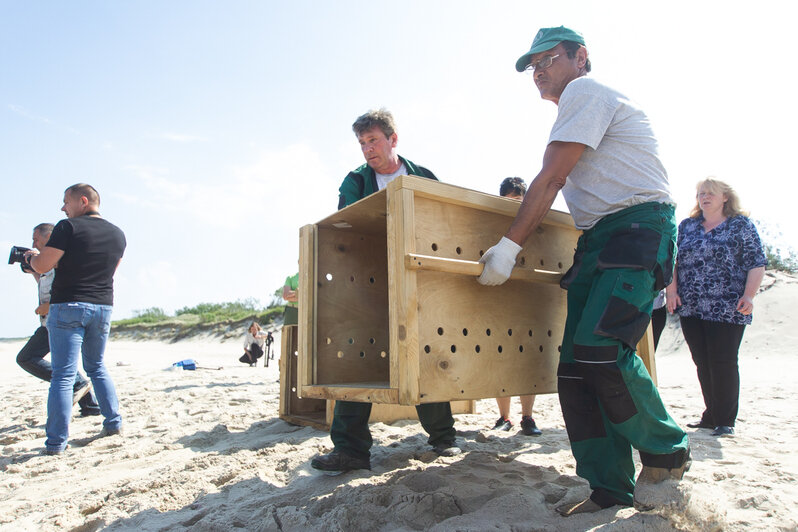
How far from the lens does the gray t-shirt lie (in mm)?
2123

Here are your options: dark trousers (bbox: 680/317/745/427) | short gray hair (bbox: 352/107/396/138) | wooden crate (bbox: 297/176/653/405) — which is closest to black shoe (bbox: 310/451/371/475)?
Answer: wooden crate (bbox: 297/176/653/405)

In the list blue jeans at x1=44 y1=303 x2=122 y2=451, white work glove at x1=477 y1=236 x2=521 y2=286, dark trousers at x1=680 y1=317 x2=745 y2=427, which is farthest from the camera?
blue jeans at x1=44 y1=303 x2=122 y2=451

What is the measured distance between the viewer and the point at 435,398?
2.08m

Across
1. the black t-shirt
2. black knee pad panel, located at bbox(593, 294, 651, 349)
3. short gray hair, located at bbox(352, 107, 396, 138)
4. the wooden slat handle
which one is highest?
short gray hair, located at bbox(352, 107, 396, 138)

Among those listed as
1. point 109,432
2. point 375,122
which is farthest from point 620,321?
point 109,432

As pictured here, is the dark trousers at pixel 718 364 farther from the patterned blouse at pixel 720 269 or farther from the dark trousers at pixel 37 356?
the dark trousers at pixel 37 356

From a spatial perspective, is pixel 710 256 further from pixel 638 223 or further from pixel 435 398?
pixel 435 398

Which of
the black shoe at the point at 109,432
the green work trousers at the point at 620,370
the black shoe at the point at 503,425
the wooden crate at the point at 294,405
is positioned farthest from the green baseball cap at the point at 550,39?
the black shoe at the point at 109,432

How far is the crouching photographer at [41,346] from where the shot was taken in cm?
468

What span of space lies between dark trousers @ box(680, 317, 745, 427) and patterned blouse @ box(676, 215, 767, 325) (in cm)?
7

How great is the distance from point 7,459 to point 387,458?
2575 mm

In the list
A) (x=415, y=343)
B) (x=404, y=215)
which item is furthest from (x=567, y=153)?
(x=415, y=343)

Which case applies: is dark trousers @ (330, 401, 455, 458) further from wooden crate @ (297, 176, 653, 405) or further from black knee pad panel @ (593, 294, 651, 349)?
black knee pad panel @ (593, 294, 651, 349)

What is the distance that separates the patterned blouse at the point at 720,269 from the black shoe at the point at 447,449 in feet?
6.59
